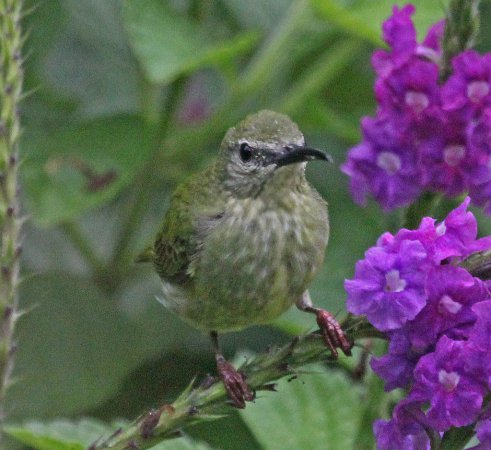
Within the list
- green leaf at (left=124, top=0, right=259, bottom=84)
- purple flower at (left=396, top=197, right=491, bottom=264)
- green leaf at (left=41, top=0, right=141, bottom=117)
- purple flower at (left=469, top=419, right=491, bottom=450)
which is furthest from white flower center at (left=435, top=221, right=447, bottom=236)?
green leaf at (left=41, top=0, right=141, bottom=117)

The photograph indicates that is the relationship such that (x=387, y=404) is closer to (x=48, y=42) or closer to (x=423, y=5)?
(x=423, y=5)

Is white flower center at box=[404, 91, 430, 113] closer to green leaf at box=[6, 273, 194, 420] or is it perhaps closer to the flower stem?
the flower stem

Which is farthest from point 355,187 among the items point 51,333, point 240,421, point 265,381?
point 51,333

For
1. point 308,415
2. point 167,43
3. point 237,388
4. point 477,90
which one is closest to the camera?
point 237,388

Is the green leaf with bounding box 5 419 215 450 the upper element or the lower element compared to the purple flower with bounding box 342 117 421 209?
lower

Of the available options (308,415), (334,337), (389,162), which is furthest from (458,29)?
(308,415)

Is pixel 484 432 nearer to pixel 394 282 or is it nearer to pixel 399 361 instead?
pixel 399 361

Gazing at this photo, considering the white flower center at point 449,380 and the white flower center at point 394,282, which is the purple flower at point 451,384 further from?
the white flower center at point 394,282
